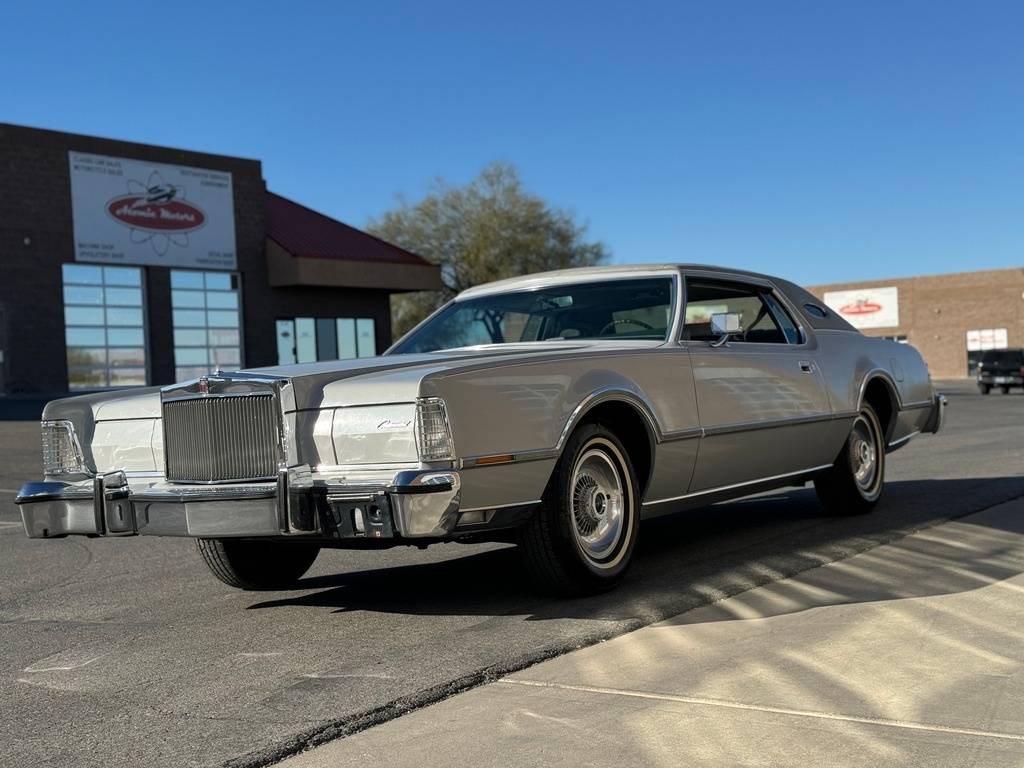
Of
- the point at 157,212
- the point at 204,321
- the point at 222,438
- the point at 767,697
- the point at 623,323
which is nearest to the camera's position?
the point at 767,697

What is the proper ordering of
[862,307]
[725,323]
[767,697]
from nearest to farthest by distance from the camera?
1. [767,697]
2. [725,323]
3. [862,307]

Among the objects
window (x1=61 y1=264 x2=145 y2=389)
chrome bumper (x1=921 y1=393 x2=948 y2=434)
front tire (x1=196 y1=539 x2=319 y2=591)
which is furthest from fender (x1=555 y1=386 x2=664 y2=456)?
window (x1=61 y1=264 x2=145 y2=389)

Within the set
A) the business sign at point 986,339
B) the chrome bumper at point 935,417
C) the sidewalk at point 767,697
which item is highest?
the business sign at point 986,339

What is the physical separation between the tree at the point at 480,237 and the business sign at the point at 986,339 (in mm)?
24037

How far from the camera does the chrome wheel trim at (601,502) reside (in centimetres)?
536

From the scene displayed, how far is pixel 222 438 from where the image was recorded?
16.5ft

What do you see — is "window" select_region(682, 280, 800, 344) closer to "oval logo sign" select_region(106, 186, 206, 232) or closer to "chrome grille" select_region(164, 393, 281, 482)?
"chrome grille" select_region(164, 393, 281, 482)

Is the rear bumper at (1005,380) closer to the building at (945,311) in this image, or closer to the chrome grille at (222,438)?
the building at (945,311)

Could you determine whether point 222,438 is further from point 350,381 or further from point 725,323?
point 725,323

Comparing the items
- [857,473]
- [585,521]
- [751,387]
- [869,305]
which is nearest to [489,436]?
[585,521]

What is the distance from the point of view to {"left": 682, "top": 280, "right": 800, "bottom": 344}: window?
271 inches

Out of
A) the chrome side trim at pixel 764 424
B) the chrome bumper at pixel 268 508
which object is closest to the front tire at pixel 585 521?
the chrome bumper at pixel 268 508

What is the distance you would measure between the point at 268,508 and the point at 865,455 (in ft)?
15.4

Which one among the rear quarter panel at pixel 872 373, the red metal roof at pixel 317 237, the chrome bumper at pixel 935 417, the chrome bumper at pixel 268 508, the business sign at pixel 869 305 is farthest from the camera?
the business sign at pixel 869 305
